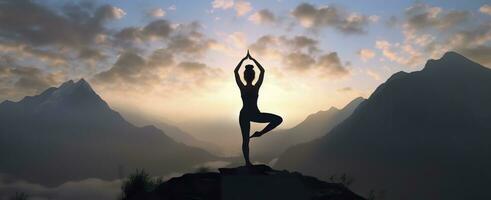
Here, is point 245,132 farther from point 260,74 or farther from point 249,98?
point 260,74

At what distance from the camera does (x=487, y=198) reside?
5689 inches

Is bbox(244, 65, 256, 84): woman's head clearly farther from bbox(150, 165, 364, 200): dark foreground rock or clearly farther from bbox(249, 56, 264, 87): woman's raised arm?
bbox(150, 165, 364, 200): dark foreground rock

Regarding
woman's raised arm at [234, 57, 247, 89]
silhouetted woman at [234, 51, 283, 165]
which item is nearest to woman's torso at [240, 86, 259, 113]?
silhouetted woman at [234, 51, 283, 165]

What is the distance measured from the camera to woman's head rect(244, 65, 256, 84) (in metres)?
12.1

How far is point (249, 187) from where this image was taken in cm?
1012

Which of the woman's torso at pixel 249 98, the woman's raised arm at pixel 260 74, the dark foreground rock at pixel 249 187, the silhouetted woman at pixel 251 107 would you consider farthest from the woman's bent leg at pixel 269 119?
the dark foreground rock at pixel 249 187

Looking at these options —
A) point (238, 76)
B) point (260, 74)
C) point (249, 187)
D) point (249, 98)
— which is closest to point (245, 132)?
point (249, 98)

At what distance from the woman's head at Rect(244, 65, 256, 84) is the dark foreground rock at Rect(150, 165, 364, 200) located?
2553 mm

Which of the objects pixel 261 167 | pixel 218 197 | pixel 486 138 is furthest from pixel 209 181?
pixel 486 138

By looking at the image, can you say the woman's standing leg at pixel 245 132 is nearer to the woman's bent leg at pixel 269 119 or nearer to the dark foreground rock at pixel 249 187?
the woman's bent leg at pixel 269 119

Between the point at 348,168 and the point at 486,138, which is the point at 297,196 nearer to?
the point at 348,168

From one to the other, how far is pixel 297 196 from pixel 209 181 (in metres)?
4.39

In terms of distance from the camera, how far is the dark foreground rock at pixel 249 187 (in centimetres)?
1016

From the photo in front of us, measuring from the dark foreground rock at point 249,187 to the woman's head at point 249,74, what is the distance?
255 cm
